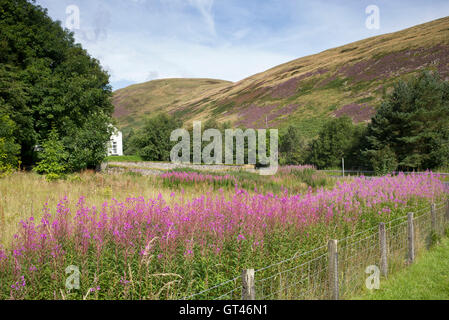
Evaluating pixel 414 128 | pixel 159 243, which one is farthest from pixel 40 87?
pixel 414 128

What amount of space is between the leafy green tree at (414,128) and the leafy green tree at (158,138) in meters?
24.2

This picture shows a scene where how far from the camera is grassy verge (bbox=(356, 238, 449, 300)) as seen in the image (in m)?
4.24

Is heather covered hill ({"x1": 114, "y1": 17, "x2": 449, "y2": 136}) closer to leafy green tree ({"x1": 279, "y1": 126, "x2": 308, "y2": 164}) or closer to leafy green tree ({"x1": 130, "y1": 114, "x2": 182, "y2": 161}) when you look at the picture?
leafy green tree ({"x1": 279, "y1": 126, "x2": 308, "y2": 164})

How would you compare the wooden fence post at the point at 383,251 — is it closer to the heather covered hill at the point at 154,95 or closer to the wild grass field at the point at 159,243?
the wild grass field at the point at 159,243

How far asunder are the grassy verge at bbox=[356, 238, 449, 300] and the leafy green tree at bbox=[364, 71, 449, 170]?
16.3 metres

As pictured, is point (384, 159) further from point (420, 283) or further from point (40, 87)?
point (40, 87)

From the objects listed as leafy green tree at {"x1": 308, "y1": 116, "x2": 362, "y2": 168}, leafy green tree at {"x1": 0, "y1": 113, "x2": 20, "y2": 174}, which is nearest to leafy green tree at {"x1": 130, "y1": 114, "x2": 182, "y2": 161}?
leafy green tree at {"x1": 308, "y1": 116, "x2": 362, "y2": 168}

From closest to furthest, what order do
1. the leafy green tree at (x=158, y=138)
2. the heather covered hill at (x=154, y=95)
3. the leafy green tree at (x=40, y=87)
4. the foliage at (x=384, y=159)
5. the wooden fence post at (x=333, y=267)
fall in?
1. the wooden fence post at (x=333, y=267)
2. the leafy green tree at (x=40, y=87)
3. the foliage at (x=384, y=159)
4. the leafy green tree at (x=158, y=138)
5. the heather covered hill at (x=154, y=95)

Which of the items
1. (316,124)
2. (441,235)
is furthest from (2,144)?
(316,124)

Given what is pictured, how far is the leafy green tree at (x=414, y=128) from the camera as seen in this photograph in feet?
64.6

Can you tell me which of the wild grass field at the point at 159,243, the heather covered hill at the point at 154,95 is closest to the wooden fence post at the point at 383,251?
the wild grass field at the point at 159,243

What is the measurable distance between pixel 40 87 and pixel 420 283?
20.7 meters

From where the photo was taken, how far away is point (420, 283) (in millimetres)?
4719
